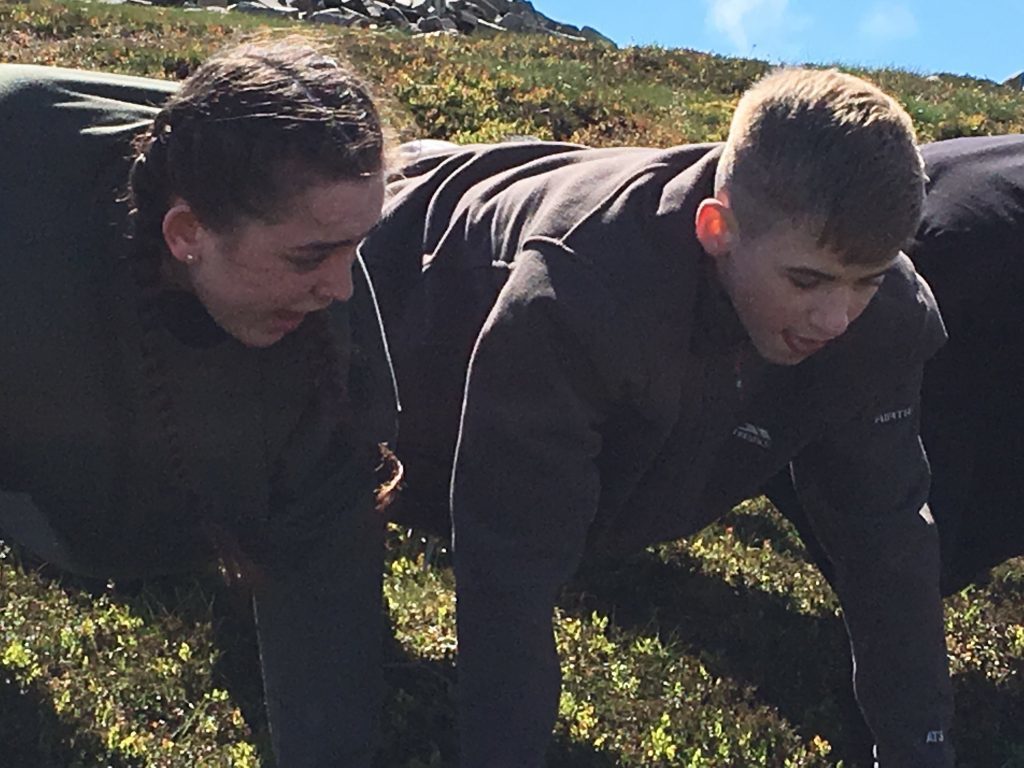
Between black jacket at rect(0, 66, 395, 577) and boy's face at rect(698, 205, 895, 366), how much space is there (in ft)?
3.28

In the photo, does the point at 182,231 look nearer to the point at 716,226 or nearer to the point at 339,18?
the point at 716,226

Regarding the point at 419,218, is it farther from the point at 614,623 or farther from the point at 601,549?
the point at 614,623

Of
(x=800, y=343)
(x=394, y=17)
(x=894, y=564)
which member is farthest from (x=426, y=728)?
(x=394, y=17)

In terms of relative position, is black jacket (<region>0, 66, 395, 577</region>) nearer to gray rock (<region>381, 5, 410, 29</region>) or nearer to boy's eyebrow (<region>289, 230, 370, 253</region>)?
boy's eyebrow (<region>289, 230, 370, 253</region>)

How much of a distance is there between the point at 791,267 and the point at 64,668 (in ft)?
9.29

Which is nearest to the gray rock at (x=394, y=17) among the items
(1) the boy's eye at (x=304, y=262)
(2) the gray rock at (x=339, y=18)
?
(2) the gray rock at (x=339, y=18)

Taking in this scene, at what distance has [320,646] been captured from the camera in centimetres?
403

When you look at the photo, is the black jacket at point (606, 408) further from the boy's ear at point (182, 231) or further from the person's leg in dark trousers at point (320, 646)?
the boy's ear at point (182, 231)

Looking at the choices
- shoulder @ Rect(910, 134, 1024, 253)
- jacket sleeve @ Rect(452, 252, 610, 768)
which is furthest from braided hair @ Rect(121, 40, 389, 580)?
shoulder @ Rect(910, 134, 1024, 253)

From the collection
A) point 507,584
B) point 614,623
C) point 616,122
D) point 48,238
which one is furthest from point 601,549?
point 616,122

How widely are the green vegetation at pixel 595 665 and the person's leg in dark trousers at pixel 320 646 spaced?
54 cm

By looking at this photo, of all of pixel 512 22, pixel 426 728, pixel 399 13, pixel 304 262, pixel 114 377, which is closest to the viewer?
pixel 304 262

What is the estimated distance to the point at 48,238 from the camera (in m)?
3.58

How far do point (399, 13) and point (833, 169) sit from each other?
94.0ft
